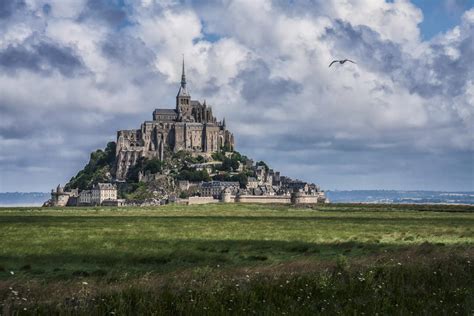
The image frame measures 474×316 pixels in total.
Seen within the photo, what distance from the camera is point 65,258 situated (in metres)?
26.8

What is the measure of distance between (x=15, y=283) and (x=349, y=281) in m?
8.64

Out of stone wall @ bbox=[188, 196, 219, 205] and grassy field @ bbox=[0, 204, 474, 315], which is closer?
grassy field @ bbox=[0, 204, 474, 315]

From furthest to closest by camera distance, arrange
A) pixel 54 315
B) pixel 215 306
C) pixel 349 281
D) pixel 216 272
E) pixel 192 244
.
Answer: pixel 192 244 < pixel 216 272 < pixel 349 281 < pixel 215 306 < pixel 54 315

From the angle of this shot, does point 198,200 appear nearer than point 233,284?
No

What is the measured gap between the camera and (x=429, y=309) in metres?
15.5

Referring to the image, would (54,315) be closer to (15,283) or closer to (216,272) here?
(15,283)

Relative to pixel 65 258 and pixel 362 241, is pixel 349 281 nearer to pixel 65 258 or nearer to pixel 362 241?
pixel 65 258

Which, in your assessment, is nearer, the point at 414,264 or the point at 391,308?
the point at 391,308

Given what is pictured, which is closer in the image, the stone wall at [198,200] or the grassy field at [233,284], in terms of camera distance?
the grassy field at [233,284]

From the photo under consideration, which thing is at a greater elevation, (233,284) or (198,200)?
(198,200)

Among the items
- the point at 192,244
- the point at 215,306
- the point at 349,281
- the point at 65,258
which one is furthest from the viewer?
the point at 192,244

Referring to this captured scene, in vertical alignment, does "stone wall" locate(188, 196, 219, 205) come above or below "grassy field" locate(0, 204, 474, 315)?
above

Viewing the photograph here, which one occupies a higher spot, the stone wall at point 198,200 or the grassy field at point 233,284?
the stone wall at point 198,200

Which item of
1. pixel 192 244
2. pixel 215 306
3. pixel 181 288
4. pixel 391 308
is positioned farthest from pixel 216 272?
pixel 192 244
